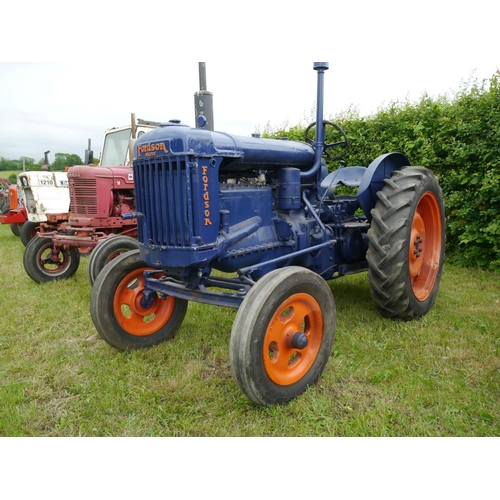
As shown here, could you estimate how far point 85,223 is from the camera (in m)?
5.82

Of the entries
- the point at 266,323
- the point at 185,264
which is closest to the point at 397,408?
the point at 266,323

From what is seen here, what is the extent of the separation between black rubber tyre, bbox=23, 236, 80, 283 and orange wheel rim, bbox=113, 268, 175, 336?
9.00 ft

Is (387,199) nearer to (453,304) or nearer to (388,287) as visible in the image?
(388,287)

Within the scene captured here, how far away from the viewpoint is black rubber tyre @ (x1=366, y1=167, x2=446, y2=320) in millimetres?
3277

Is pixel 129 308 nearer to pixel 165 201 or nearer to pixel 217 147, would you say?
pixel 165 201

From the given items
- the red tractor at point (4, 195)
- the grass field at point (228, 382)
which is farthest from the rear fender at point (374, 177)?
the red tractor at point (4, 195)

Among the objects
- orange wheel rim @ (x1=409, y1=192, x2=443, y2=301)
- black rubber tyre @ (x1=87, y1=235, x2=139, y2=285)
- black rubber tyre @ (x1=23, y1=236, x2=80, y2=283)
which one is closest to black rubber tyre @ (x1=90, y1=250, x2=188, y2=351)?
black rubber tyre @ (x1=87, y1=235, x2=139, y2=285)

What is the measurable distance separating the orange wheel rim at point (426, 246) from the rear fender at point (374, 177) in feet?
1.29

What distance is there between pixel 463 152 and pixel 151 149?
4281 mm

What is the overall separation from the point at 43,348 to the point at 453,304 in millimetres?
3717

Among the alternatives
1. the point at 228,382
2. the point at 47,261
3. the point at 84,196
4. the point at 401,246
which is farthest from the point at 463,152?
the point at 47,261

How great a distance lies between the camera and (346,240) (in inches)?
151

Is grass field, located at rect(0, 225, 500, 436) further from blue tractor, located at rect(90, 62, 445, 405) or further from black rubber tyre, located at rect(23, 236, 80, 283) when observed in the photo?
black rubber tyre, located at rect(23, 236, 80, 283)

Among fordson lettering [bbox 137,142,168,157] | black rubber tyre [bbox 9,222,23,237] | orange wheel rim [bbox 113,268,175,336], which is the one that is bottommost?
black rubber tyre [bbox 9,222,23,237]
